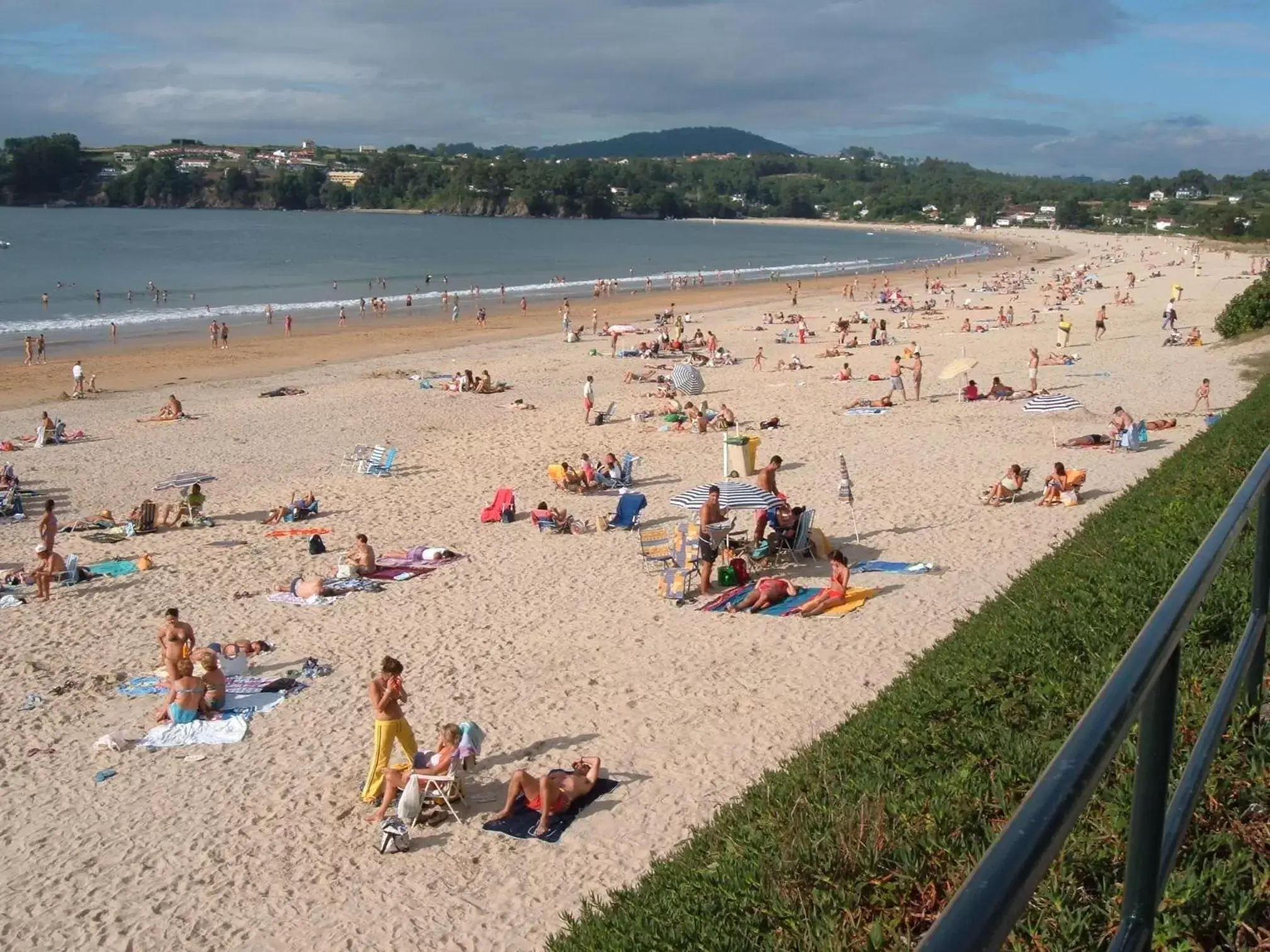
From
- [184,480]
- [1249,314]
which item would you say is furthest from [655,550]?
[1249,314]

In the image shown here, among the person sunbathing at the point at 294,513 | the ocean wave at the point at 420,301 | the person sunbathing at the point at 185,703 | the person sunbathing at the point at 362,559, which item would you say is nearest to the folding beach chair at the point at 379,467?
the person sunbathing at the point at 294,513

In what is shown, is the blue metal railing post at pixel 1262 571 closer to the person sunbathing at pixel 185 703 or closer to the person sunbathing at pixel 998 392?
the person sunbathing at pixel 185 703

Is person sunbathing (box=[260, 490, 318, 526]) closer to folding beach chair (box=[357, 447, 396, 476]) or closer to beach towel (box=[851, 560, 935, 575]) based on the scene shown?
folding beach chair (box=[357, 447, 396, 476])

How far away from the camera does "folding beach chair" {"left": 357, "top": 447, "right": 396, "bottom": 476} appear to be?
18438 mm

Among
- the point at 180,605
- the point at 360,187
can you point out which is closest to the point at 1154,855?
the point at 180,605

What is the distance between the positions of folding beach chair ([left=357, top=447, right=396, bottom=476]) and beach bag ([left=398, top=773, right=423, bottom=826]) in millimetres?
11260

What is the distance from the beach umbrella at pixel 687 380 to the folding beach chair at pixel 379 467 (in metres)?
8.37

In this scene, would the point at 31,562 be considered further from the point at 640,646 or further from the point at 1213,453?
the point at 1213,453

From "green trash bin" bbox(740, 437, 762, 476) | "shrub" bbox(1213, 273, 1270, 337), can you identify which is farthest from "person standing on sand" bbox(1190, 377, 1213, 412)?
"shrub" bbox(1213, 273, 1270, 337)

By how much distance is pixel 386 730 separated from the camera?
26.6 ft

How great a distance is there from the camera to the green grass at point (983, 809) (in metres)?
2.64

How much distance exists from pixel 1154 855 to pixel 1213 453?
24.2ft

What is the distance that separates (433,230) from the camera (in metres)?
127

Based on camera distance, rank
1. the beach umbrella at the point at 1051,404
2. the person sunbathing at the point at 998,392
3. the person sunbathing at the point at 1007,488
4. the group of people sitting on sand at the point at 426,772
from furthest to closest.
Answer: the person sunbathing at the point at 998,392 < the beach umbrella at the point at 1051,404 < the person sunbathing at the point at 1007,488 < the group of people sitting on sand at the point at 426,772
